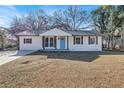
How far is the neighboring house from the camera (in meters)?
29.3

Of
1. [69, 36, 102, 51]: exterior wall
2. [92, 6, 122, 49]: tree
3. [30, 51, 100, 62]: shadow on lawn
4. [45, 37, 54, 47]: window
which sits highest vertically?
[92, 6, 122, 49]: tree

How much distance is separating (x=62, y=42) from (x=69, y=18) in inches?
488

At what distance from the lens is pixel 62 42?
29.5 meters

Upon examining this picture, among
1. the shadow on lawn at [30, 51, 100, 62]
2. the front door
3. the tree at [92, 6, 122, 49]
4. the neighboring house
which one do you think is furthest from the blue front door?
the tree at [92, 6, 122, 49]

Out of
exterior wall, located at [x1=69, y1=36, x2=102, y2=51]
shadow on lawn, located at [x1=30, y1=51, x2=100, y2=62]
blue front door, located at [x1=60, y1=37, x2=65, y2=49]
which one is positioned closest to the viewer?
shadow on lawn, located at [x1=30, y1=51, x2=100, y2=62]

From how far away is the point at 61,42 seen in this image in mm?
29422

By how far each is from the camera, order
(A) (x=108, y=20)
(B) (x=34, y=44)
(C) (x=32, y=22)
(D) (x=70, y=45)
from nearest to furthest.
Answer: (D) (x=70, y=45) → (B) (x=34, y=44) → (A) (x=108, y=20) → (C) (x=32, y=22)

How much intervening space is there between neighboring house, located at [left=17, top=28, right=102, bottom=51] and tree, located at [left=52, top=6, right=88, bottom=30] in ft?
35.9

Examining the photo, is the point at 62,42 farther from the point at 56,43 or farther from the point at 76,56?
the point at 76,56

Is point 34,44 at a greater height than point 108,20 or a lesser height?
lesser

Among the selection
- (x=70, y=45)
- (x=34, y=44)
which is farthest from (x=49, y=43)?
(x=70, y=45)

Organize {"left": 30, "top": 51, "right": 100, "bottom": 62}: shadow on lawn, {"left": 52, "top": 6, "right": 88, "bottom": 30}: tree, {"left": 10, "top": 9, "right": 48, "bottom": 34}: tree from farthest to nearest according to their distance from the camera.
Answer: {"left": 10, "top": 9, "right": 48, "bottom": 34}: tree
{"left": 52, "top": 6, "right": 88, "bottom": 30}: tree
{"left": 30, "top": 51, "right": 100, "bottom": 62}: shadow on lawn

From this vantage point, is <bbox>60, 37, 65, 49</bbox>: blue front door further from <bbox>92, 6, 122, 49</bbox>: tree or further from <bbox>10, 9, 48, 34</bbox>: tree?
<bbox>10, 9, 48, 34</bbox>: tree

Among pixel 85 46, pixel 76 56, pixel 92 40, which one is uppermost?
pixel 92 40
